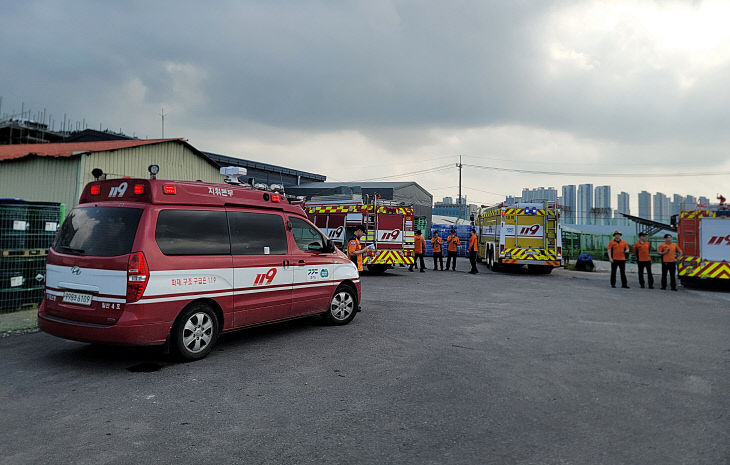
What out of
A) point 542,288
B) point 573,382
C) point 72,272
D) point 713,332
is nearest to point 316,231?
point 72,272

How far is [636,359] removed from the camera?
20.1 feet

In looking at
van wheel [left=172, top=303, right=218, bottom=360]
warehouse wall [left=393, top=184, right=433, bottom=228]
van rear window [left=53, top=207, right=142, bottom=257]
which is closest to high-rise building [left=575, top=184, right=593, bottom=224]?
warehouse wall [left=393, top=184, right=433, bottom=228]

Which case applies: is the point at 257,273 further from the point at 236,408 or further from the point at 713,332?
the point at 713,332

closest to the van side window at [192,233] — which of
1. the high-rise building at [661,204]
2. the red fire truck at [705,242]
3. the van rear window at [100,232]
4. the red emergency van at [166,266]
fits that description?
the red emergency van at [166,266]

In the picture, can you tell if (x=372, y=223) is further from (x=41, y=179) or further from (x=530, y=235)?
(x=41, y=179)

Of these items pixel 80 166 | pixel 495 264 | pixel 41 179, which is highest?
pixel 80 166

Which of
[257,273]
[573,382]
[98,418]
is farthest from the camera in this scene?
[257,273]

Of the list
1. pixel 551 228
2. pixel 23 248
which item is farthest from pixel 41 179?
pixel 551 228

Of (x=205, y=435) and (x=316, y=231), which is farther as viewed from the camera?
(x=316, y=231)

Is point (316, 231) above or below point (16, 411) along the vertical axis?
above

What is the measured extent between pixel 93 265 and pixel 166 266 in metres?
0.75

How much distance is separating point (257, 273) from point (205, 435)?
2967mm

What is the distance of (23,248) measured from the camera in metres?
8.66

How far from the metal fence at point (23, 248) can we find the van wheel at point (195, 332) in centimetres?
477
